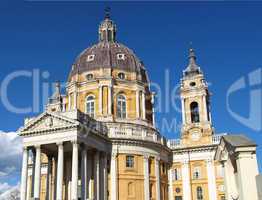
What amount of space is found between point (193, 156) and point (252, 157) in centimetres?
3415

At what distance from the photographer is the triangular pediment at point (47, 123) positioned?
37.8 meters

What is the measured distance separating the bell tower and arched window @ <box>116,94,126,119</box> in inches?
399

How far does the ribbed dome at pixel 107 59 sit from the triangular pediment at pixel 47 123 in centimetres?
1428

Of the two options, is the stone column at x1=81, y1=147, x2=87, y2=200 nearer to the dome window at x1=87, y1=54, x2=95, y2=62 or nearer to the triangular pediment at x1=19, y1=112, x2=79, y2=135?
the triangular pediment at x1=19, y1=112, x2=79, y2=135

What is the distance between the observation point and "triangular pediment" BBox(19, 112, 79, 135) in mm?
37750

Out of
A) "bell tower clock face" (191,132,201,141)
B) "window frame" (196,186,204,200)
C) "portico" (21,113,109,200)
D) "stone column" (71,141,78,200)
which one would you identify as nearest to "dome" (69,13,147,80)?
"bell tower clock face" (191,132,201,141)

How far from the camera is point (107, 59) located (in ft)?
170

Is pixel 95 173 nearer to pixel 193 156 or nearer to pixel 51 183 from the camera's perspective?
pixel 51 183

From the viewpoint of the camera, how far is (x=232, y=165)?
20969mm

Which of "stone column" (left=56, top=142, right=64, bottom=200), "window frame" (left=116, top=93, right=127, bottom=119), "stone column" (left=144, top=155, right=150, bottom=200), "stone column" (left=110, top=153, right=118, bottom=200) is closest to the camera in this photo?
"stone column" (left=56, top=142, right=64, bottom=200)

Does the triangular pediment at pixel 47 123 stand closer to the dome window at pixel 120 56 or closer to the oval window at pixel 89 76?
the oval window at pixel 89 76

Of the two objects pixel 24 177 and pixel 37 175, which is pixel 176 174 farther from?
Result: pixel 24 177

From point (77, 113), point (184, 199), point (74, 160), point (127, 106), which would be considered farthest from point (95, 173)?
point (184, 199)

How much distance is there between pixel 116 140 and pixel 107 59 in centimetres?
1306
